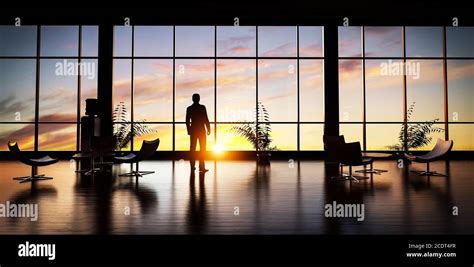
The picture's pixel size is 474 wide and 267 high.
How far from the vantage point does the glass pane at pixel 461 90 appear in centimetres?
1030

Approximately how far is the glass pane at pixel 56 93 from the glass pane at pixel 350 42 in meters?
9.28

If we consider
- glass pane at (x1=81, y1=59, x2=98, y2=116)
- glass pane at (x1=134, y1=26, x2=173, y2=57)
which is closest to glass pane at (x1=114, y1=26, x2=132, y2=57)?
glass pane at (x1=134, y1=26, x2=173, y2=57)

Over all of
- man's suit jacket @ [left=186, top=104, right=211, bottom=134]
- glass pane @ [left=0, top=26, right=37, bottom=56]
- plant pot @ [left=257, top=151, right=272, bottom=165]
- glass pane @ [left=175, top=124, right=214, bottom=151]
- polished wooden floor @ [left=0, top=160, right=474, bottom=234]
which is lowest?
polished wooden floor @ [left=0, top=160, right=474, bottom=234]

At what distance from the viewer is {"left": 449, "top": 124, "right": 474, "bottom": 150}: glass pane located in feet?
33.4

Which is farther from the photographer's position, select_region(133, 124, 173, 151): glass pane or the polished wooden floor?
select_region(133, 124, 173, 151): glass pane

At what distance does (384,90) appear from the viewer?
35.4ft

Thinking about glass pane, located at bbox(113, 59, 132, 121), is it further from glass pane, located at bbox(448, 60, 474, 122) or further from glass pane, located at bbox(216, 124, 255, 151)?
glass pane, located at bbox(448, 60, 474, 122)

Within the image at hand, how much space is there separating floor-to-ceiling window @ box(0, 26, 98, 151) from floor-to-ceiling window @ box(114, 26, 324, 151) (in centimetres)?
117

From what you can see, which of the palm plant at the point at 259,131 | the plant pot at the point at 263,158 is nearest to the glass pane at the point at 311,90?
the palm plant at the point at 259,131

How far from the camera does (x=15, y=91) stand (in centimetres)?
1041

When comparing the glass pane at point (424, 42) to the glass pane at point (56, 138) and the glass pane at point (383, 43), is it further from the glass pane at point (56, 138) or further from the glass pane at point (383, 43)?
the glass pane at point (56, 138)
